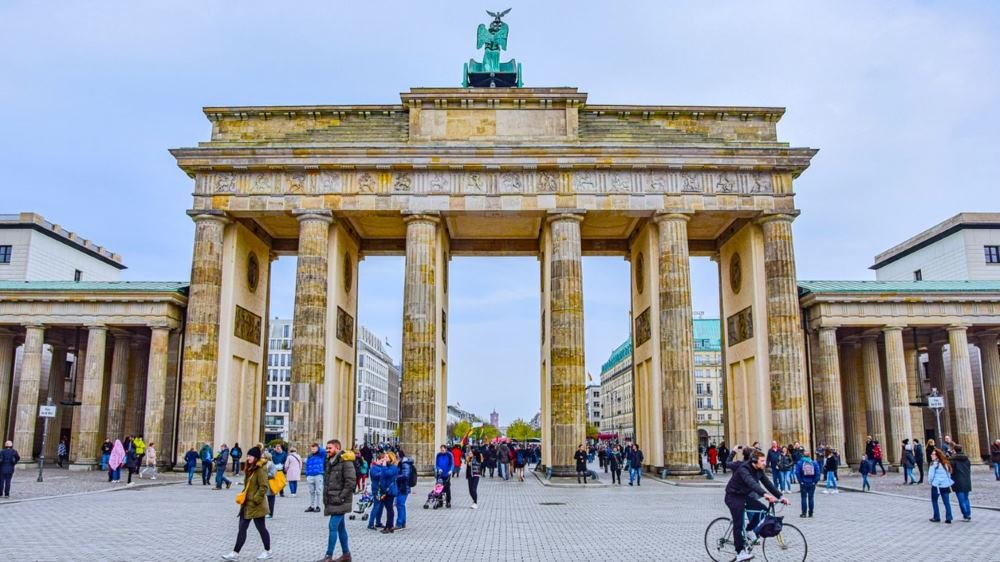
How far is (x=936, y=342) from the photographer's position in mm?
44250

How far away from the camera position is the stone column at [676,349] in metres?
32.7

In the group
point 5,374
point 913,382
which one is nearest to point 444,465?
point 5,374

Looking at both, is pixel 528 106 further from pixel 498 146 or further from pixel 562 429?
pixel 562 429

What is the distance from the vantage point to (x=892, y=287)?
39.1m

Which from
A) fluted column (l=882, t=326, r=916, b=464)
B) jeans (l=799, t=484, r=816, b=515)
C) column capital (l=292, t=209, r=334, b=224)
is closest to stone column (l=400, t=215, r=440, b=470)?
column capital (l=292, t=209, r=334, b=224)

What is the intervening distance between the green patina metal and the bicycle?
99.3 ft

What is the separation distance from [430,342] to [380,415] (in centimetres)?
10070

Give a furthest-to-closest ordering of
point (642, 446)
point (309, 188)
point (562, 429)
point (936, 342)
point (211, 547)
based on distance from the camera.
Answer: point (936, 342) → point (642, 446) → point (309, 188) → point (562, 429) → point (211, 547)

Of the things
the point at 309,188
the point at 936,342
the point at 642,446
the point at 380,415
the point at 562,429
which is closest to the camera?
the point at 562,429

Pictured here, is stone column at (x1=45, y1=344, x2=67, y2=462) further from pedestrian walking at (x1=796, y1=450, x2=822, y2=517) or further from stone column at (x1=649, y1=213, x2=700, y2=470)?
pedestrian walking at (x1=796, y1=450, x2=822, y2=517)

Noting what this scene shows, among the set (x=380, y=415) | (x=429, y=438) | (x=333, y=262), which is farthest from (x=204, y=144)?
(x=380, y=415)

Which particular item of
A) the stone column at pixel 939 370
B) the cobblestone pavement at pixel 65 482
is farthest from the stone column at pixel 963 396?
the cobblestone pavement at pixel 65 482

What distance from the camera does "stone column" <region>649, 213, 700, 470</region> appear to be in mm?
32688

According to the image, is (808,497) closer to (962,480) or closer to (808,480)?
(808,480)
